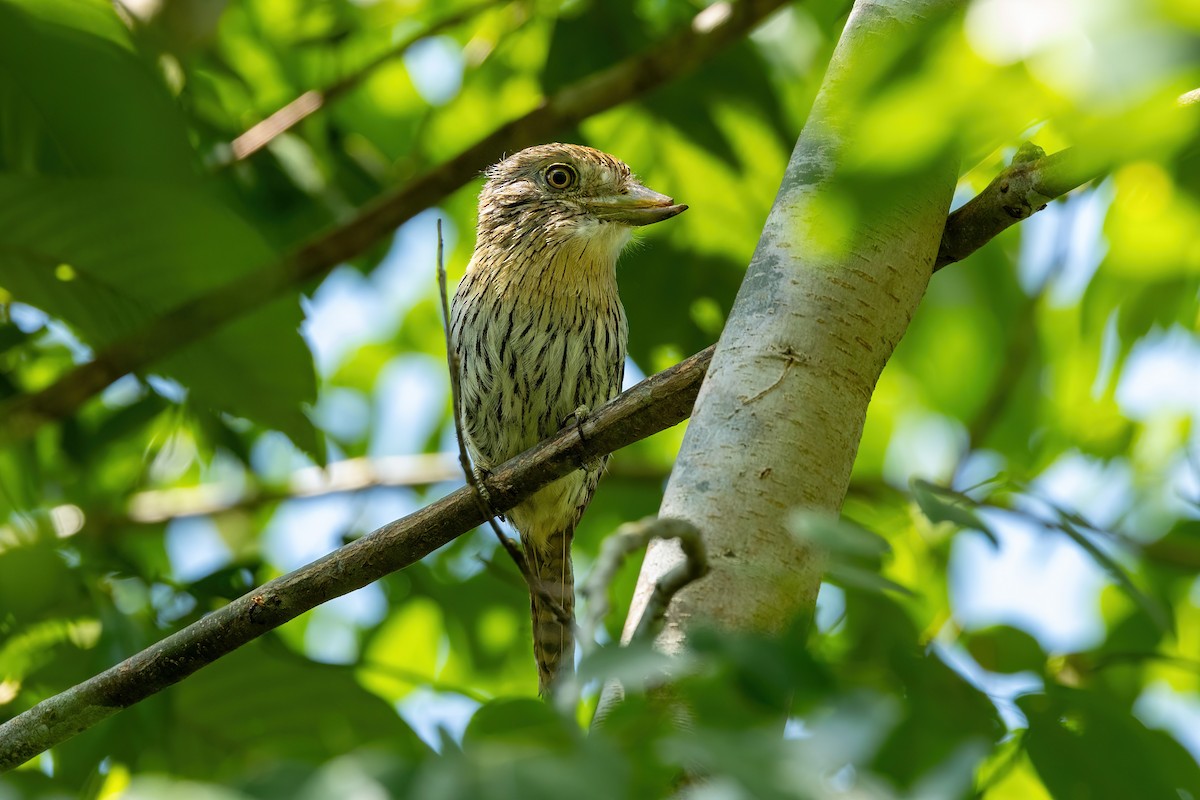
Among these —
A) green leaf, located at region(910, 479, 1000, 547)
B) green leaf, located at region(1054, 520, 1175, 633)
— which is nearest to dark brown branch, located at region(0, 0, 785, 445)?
green leaf, located at region(1054, 520, 1175, 633)

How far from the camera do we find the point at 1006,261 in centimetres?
505

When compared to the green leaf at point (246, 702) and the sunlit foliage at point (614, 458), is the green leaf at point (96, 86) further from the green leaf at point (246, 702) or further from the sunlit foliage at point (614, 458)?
the green leaf at point (246, 702)

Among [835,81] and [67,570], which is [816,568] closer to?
[835,81]

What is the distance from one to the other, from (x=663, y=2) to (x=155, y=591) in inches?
131

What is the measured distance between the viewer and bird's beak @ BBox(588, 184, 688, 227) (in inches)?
183

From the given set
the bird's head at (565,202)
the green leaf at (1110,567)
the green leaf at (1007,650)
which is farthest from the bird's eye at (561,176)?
the green leaf at (1110,567)

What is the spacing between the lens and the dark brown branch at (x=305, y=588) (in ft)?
9.04

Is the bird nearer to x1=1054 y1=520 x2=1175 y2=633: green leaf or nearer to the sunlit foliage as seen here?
the sunlit foliage

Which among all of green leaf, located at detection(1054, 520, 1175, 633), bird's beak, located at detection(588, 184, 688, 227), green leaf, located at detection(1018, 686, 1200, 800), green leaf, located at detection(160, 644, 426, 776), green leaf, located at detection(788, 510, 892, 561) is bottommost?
green leaf, located at detection(160, 644, 426, 776)

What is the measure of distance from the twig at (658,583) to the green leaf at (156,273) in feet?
2.73

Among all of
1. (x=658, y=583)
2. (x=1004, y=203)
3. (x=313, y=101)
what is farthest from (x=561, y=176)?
(x=658, y=583)

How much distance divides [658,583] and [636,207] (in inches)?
138

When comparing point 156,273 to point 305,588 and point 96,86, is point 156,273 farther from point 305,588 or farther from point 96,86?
point 96,86

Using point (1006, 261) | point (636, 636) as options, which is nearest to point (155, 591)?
point (636, 636)
